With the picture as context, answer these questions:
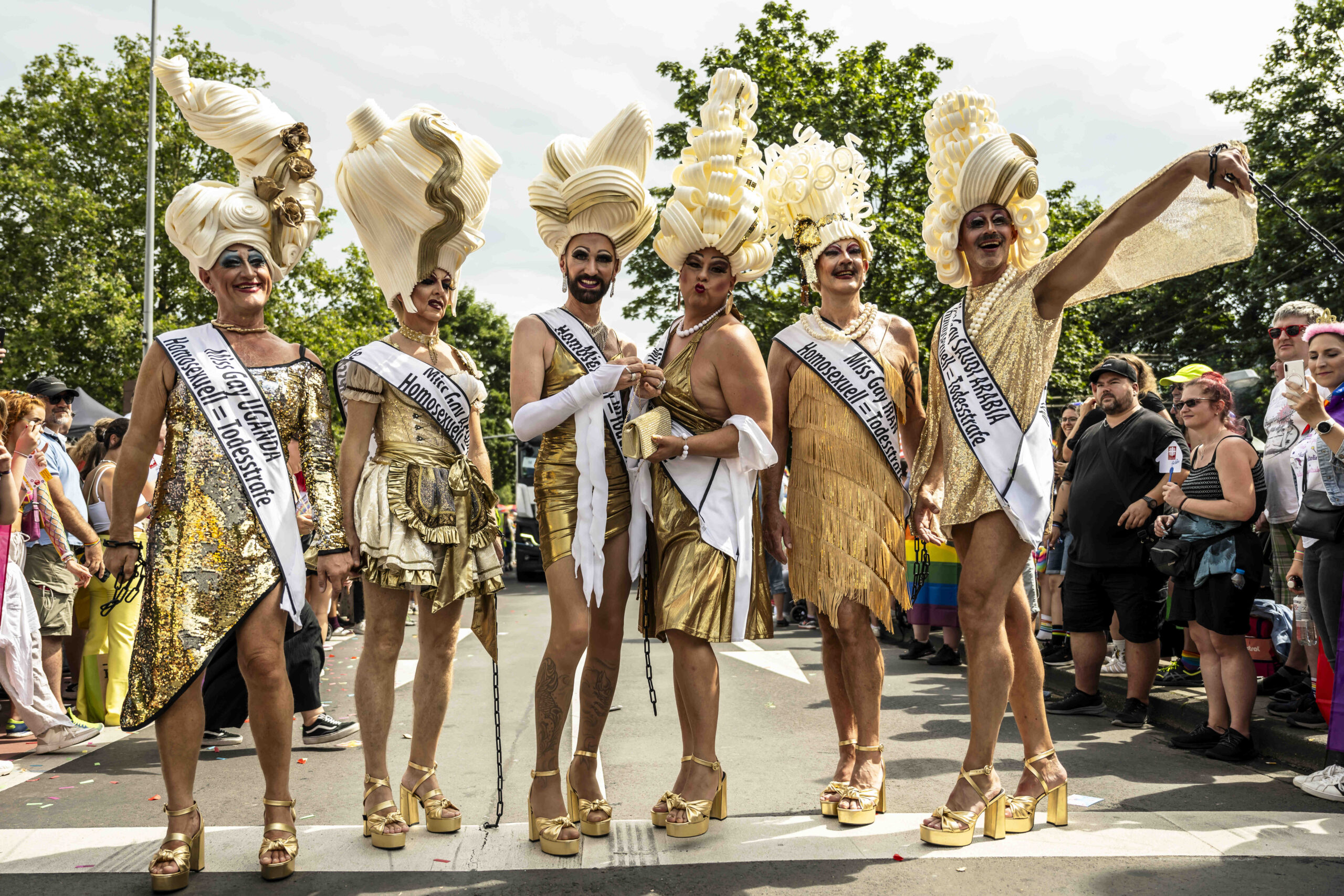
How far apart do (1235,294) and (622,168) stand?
30.3m

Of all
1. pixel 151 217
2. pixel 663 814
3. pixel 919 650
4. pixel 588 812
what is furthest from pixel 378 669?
pixel 151 217

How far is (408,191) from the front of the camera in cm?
393

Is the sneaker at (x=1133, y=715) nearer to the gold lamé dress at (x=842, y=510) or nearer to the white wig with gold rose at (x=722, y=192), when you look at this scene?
the gold lamé dress at (x=842, y=510)

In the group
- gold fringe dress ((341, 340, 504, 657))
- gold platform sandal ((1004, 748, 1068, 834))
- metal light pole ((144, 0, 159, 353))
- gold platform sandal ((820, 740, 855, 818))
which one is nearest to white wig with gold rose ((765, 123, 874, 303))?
gold fringe dress ((341, 340, 504, 657))

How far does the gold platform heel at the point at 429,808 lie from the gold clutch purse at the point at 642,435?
1.40 m

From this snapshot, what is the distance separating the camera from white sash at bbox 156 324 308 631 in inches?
137

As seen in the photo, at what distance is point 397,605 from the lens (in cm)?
379

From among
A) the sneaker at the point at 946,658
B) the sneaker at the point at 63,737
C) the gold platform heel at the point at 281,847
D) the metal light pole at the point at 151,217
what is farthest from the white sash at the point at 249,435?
the metal light pole at the point at 151,217

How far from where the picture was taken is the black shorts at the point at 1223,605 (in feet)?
16.6

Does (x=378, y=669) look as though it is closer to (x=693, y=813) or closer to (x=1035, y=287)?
(x=693, y=813)

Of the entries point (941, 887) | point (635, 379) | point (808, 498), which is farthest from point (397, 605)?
point (941, 887)

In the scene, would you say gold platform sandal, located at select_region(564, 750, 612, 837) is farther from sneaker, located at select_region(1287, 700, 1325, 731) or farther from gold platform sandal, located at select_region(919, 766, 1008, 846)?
sneaker, located at select_region(1287, 700, 1325, 731)

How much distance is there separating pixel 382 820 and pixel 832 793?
5.38ft

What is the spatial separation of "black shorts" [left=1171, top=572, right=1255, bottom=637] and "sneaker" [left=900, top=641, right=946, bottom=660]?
12.4ft
